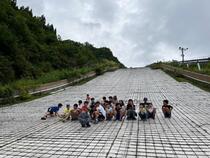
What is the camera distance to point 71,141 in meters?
9.64

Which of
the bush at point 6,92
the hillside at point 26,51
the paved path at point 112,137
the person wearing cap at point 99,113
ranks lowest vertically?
the paved path at point 112,137

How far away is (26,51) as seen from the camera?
155 feet

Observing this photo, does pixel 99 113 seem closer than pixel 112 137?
No

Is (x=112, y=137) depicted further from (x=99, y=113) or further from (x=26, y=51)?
(x=26, y=51)

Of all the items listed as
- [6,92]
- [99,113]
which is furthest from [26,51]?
[99,113]

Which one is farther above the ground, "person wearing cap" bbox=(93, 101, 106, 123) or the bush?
the bush

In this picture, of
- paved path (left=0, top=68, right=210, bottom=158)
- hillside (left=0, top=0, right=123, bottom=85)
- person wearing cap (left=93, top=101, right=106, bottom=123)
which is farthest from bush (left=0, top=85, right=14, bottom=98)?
person wearing cap (left=93, top=101, right=106, bottom=123)

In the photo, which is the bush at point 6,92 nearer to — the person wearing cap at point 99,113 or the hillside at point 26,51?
the hillside at point 26,51

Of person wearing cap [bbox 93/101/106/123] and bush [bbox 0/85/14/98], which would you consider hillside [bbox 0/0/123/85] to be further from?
person wearing cap [bbox 93/101/106/123]

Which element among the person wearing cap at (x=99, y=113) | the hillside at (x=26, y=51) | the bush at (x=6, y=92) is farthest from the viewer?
the hillside at (x=26, y=51)

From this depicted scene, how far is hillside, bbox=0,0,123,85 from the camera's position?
129 ft

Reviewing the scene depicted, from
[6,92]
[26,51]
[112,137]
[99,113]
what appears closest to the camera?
[112,137]

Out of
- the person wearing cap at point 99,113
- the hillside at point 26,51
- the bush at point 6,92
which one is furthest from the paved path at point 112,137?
the hillside at point 26,51

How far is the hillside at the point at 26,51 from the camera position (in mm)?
39375
